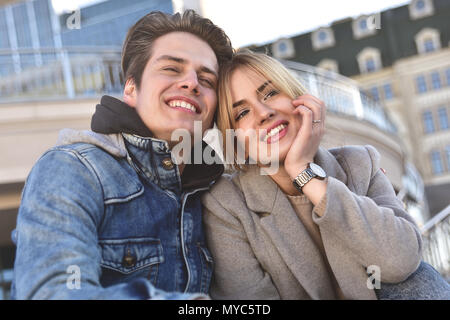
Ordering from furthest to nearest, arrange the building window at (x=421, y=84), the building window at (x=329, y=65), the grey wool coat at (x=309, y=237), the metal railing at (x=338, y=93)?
1. the building window at (x=329, y=65)
2. the building window at (x=421, y=84)
3. the metal railing at (x=338, y=93)
4. the grey wool coat at (x=309, y=237)

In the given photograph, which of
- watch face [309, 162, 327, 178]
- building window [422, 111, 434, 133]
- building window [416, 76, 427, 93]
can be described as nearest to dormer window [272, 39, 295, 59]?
building window [416, 76, 427, 93]

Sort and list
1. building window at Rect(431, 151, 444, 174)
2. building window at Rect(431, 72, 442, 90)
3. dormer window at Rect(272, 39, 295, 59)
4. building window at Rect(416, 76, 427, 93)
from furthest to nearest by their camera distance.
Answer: dormer window at Rect(272, 39, 295, 59), building window at Rect(416, 76, 427, 93), building window at Rect(431, 72, 442, 90), building window at Rect(431, 151, 444, 174)

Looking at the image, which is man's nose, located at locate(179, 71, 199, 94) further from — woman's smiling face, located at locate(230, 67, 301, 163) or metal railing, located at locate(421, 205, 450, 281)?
metal railing, located at locate(421, 205, 450, 281)

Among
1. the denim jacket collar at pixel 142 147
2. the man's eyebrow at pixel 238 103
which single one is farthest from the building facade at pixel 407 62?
the denim jacket collar at pixel 142 147

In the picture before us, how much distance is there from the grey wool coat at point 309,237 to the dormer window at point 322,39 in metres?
39.7

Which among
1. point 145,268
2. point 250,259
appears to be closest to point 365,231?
point 250,259

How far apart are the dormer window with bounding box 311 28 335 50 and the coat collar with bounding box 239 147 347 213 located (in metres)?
39.8

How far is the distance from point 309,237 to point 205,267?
0.47 m

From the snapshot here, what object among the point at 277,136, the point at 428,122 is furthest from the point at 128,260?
the point at 428,122

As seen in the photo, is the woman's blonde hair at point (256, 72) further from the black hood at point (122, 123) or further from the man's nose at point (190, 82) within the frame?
the black hood at point (122, 123)

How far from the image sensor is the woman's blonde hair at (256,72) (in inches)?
94.2

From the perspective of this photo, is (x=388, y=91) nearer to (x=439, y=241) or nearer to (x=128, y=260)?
(x=439, y=241)

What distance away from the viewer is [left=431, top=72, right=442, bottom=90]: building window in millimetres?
36281

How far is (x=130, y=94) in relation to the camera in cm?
247
